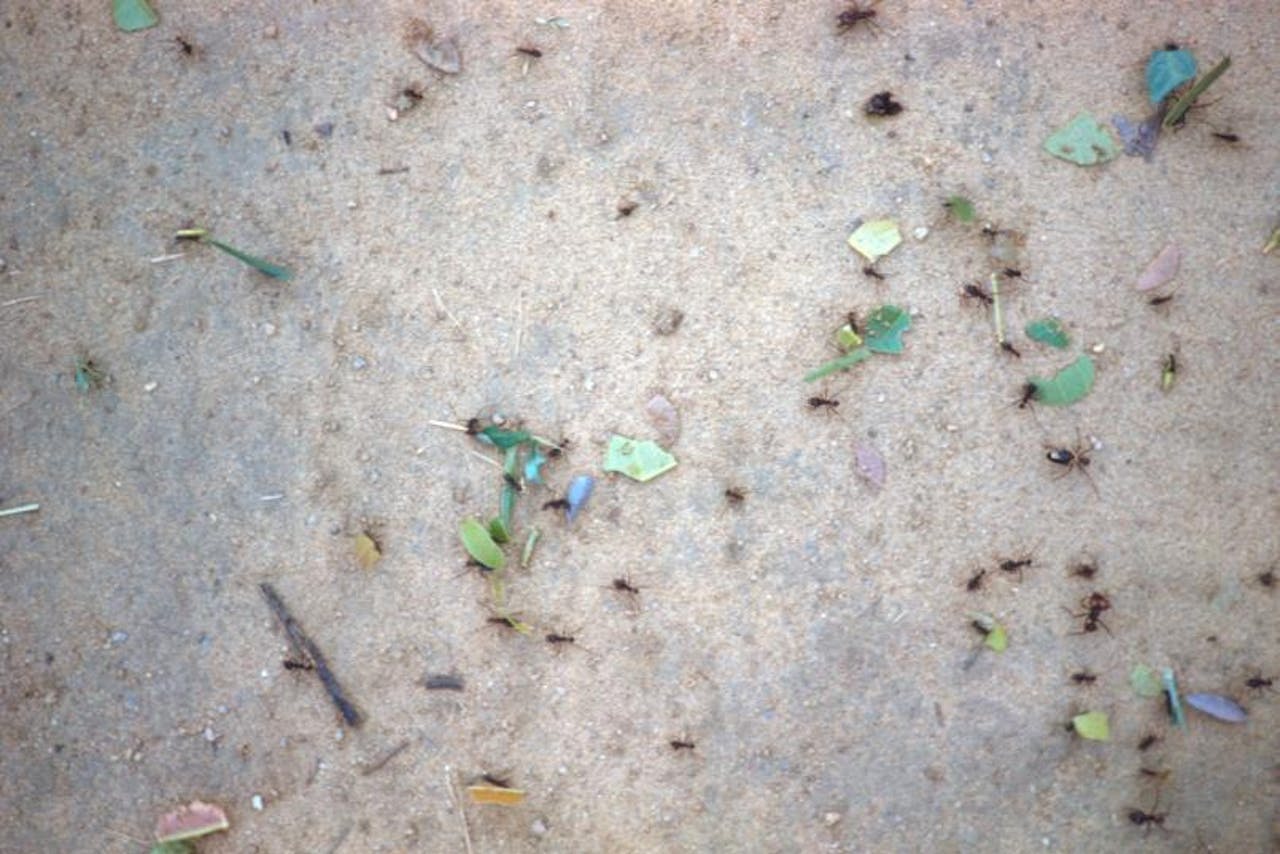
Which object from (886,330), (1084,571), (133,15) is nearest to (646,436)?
(886,330)

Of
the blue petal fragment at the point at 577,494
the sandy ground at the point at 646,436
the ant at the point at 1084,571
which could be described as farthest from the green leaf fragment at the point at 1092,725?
the blue petal fragment at the point at 577,494

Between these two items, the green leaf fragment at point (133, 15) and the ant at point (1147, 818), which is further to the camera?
the green leaf fragment at point (133, 15)

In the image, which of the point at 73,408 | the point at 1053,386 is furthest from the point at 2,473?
the point at 1053,386

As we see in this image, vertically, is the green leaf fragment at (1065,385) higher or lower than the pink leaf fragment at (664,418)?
higher

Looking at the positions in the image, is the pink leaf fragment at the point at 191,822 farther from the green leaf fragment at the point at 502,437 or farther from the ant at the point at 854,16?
the ant at the point at 854,16

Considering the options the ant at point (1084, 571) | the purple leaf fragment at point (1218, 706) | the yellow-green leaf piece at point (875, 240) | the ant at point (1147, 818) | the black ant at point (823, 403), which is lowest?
the ant at point (1147, 818)

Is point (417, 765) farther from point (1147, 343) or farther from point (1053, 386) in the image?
point (1147, 343)
